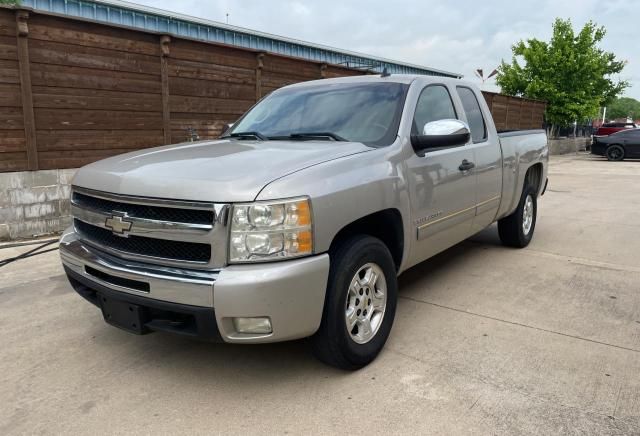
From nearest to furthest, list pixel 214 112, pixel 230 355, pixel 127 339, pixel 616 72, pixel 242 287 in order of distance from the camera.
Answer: pixel 242 287 → pixel 230 355 → pixel 127 339 → pixel 214 112 → pixel 616 72

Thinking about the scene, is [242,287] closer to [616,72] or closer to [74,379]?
[74,379]

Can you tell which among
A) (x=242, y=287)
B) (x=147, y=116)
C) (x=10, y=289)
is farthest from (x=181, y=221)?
(x=147, y=116)

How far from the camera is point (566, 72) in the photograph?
76.0 ft

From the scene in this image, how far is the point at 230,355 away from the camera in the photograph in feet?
11.1

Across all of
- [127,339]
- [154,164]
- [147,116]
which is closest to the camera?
[154,164]

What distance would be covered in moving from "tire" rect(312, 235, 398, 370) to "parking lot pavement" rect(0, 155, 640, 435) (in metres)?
0.17

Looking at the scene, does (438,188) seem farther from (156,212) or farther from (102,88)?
(102,88)

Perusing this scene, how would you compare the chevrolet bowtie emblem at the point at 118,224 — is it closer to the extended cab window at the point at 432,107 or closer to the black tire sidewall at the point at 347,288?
the black tire sidewall at the point at 347,288

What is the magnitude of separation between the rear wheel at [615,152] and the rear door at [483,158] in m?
20.1

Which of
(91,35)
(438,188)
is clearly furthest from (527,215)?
(91,35)

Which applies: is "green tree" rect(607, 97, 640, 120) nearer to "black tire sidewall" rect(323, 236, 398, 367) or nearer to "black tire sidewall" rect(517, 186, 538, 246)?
"black tire sidewall" rect(517, 186, 538, 246)

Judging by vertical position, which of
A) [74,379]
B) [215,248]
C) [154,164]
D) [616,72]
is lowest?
[74,379]

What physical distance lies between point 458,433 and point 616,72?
1098 inches

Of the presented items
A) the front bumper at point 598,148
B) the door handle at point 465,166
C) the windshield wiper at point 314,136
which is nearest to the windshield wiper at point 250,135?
the windshield wiper at point 314,136
